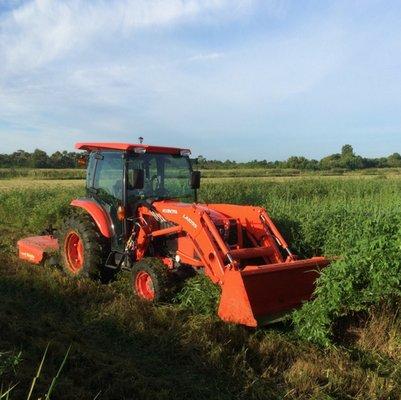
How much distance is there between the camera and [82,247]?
24.1 feet

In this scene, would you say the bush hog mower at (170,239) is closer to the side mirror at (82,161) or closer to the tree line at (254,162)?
the side mirror at (82,161)

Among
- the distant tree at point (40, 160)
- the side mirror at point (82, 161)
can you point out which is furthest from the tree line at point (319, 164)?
the side mirror at point (82, 161)

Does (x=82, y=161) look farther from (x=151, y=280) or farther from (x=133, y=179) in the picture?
(x=151, y=280)

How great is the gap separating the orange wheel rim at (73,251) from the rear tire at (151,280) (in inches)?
63.3

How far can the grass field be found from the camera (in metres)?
3.84

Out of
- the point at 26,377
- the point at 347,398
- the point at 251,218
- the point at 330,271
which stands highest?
the point at 251,218

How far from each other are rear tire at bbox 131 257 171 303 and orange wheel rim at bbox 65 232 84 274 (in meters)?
1.61

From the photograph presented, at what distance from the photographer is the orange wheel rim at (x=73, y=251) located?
7.72m

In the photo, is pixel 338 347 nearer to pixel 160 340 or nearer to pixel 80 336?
pixel 160 340

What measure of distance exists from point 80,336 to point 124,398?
136 centimetres

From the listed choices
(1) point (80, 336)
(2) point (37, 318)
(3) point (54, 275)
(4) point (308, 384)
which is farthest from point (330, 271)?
(3) point (54, 275)

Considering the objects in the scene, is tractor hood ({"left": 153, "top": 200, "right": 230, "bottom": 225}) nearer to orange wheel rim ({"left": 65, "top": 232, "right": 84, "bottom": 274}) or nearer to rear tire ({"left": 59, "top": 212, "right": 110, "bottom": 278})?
rear tire ({"left": 59, "top": 212, "right": 110, "bottom": 278})

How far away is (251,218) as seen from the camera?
22.2 feet

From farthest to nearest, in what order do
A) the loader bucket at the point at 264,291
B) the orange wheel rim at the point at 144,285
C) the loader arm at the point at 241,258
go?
the orange wheel rim at the point at 144,285
the loader arm at the point at 241,258
the loader bucket at the point at 264,291
